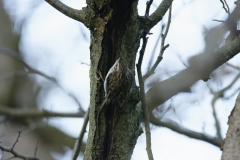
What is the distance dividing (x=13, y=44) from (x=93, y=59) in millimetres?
3640

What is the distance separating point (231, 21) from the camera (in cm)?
139

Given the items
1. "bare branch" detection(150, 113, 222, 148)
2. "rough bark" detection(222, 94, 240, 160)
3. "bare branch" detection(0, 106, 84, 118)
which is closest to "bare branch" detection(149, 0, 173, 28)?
"rough bark" detection(222, 94, 240, 160)

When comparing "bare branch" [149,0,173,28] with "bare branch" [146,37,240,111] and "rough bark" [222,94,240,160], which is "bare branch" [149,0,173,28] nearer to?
"bare branch" [146,37,240,111]

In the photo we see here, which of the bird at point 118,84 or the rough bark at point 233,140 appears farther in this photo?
the bird at point 118,84

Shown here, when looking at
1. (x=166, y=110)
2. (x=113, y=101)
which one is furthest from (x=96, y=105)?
(x=166, y=110)

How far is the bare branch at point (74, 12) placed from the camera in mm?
1298

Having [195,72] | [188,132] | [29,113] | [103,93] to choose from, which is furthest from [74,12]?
[29,113]

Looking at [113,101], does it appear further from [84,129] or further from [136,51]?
[84,129]

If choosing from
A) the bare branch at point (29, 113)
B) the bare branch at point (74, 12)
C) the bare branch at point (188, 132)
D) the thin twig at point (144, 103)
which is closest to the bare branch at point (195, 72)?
the thin twig at point (144, 103)

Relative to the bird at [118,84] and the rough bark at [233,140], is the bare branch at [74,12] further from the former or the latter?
the rough bark at [233,140]

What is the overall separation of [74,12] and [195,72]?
46 centimetres

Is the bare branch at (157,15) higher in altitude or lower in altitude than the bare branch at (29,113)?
lower

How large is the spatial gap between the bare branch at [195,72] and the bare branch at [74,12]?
1.17ft

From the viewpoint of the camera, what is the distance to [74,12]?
1.33 meters
